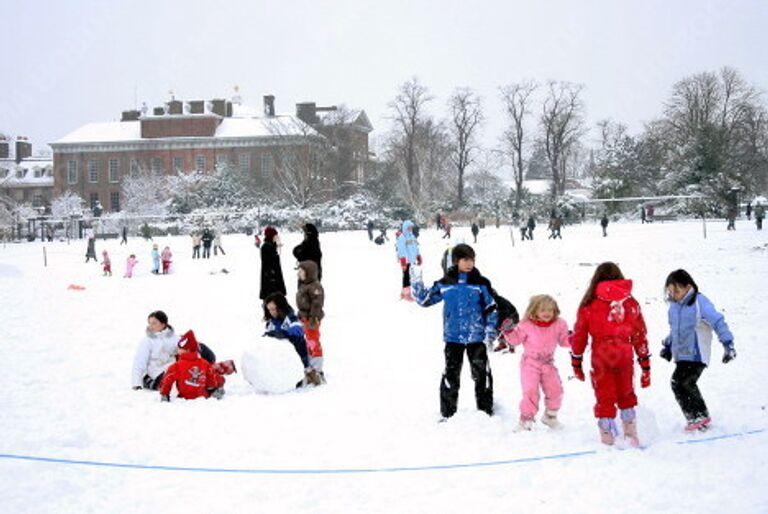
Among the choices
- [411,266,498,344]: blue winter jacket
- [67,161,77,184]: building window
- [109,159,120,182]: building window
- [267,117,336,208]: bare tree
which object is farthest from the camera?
[67,161,77,184]: building window

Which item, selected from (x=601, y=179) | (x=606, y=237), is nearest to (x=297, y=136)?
(x=601, y=179)

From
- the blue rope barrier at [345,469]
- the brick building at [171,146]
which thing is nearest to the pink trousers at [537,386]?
the blue rope barrier at [345,469]

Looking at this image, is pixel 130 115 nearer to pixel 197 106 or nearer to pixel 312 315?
pixel 197 106

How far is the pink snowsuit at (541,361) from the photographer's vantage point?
23.9ft

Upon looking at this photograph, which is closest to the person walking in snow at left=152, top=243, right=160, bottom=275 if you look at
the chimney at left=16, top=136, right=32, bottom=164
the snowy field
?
the snowy field

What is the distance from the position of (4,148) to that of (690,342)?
115 meters

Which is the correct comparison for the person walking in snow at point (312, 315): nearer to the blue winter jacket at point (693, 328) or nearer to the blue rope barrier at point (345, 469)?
the blue rope barrier at point (345, 469)

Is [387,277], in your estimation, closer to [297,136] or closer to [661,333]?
[661,333]

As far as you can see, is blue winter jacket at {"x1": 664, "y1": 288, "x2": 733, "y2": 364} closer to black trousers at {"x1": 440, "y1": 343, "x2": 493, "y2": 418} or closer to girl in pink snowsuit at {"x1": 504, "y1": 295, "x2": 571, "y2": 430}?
girl in pink snowsuit at {"x1": 504, "y1": 295, "x2": 571, "y2": 430}

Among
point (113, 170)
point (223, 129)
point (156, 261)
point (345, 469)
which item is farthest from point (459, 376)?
point (113, 170)

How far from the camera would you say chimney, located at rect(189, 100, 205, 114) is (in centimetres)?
8512

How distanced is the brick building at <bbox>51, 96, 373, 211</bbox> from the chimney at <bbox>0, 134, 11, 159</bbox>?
2423 centimetres

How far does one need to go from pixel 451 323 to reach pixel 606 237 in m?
31.9

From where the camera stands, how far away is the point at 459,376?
7758 mm
